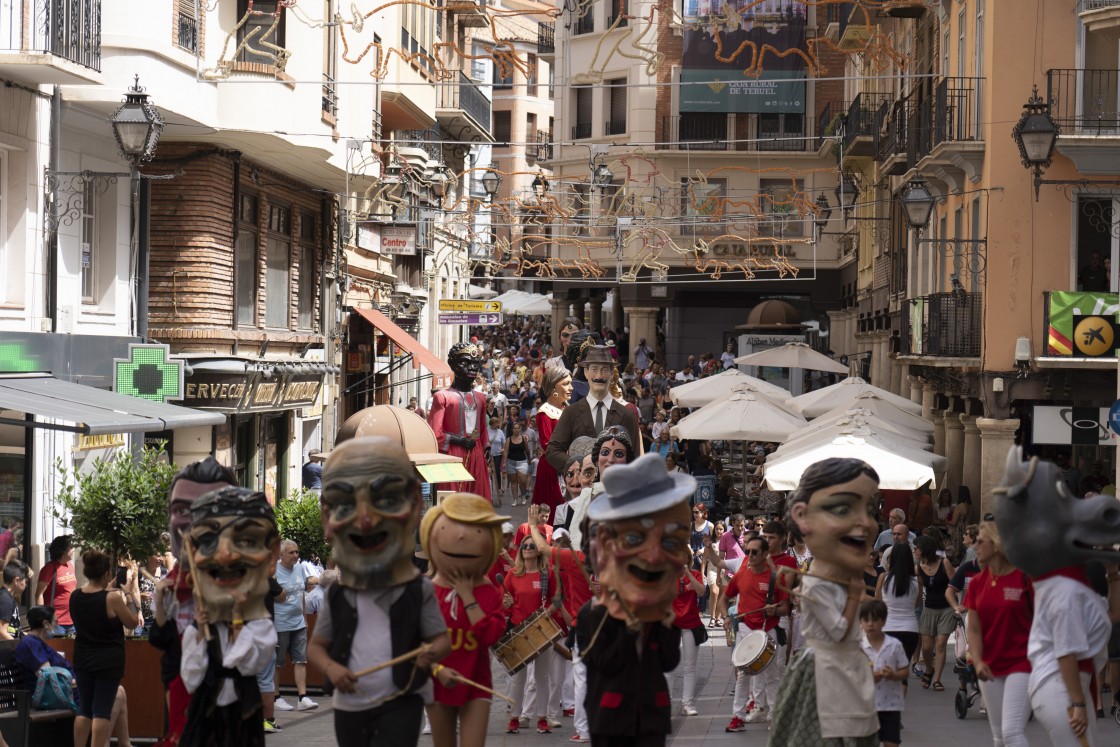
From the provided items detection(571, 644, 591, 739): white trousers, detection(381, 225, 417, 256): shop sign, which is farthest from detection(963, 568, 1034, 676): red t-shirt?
detection(381, 225, 417, 256): shop sign

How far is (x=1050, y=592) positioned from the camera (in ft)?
27.5

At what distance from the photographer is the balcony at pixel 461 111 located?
39.8 metres

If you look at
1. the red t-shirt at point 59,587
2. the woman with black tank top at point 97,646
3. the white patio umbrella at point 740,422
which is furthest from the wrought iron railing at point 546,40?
the woman with black tank top at point 97,646

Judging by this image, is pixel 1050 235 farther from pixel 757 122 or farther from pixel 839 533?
pixel 757 122

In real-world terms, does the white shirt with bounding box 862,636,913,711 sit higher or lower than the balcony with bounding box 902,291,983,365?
lower

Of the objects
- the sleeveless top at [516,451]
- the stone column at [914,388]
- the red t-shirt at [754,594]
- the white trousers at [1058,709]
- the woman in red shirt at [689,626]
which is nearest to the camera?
the white trousers at [1058,709]

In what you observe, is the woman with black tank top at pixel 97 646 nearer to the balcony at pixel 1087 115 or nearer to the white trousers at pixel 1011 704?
the white trousers at pixel 1011 704

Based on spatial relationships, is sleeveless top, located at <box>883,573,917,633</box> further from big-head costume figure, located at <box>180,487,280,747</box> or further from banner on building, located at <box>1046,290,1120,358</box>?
banner on building, located at <box>1046,290,1120,358</box>

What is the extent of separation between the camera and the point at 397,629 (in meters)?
7.75

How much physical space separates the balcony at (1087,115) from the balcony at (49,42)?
12189mm

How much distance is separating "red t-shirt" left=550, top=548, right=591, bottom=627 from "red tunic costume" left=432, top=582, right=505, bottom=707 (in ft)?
9.01

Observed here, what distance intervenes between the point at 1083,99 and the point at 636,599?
55.3 ft

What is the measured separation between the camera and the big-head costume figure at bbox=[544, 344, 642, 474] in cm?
1335

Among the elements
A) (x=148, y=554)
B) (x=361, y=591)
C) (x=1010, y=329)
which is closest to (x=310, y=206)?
(x=1010, y=329)
